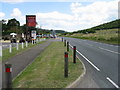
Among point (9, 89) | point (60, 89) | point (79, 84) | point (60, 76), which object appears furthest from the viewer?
point (60, 76)

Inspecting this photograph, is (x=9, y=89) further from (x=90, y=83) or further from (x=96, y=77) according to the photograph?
(x=96, y=77)

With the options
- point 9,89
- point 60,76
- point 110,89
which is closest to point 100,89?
point 110,89

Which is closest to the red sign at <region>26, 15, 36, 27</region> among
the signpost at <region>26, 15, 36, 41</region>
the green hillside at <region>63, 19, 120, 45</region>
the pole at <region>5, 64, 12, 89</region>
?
the signpost at <region>26, 15, 36, 41</region>

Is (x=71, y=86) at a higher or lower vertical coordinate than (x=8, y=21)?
lower

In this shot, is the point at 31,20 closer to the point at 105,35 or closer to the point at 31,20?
the point at 31,20

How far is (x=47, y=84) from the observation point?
7.74 m

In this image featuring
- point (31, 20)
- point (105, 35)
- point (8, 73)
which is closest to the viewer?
point (8, 73)

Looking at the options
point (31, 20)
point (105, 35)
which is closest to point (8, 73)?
point (31, 20)

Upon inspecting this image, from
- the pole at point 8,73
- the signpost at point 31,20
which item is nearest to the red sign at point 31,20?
the signpost at point 31,20

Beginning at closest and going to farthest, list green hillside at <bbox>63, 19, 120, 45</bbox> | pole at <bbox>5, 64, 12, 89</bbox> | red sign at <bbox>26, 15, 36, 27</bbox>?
pole at <bbox>5, 64, 12, 89</bbox> → red sign at <bbox>26, 15, 36, 27</bbox> → green hillside at <bbox>63, 19, 120, 45</bbox>

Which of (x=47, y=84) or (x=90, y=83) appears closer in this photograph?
(x=47, y=84)

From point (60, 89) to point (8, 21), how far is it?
110826 millimetres

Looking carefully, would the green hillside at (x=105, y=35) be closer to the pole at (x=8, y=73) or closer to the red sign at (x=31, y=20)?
the red sign at (x=31, y=20)

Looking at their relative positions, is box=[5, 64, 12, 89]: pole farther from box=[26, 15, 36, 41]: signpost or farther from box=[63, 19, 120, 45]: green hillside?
box=[63, 19, 120, 45]: green hillside
